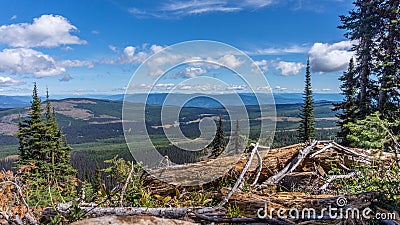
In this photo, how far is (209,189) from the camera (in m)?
4.21

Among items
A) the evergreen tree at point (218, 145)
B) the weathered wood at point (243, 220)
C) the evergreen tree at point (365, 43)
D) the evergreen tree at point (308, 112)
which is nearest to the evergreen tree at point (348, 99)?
the evergreen tree at point (365, 43)

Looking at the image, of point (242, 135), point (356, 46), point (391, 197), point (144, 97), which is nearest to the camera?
point (391, 197)

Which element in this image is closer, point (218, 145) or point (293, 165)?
point (293, 165)

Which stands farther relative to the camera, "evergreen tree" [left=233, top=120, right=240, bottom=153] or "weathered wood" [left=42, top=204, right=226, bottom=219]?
"evergreen tree" [left=233, top=120, right=240, bottom=153]

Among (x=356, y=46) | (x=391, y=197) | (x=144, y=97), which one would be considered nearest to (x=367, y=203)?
(x=391, y=197)

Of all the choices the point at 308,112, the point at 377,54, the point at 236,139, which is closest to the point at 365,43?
the point at 377,54

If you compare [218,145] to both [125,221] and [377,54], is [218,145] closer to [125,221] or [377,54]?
[125,221]

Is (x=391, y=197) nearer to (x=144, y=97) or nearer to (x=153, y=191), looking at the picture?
(x=153, y=191)

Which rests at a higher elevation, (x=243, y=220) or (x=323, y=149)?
(x=323, y=149)

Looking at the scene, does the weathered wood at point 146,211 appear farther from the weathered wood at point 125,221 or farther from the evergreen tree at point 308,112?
the evergreen tree at point 308,112

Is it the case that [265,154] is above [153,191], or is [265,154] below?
above

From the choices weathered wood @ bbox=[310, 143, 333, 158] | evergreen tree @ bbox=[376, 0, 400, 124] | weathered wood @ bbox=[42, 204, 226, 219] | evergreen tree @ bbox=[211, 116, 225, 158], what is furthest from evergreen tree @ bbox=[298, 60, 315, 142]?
weathered wood @ bbox=[42, 204, 226, 219]

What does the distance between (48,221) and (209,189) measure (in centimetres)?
205

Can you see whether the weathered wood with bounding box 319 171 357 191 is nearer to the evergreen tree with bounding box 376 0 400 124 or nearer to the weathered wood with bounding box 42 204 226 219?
the weathered wood with bounding box 42 204 226 219
